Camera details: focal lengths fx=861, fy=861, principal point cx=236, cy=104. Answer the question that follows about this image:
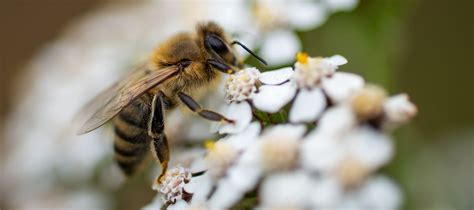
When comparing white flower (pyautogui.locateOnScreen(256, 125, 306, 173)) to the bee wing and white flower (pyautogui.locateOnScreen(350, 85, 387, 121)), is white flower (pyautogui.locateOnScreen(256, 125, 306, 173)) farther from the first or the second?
the bee wing

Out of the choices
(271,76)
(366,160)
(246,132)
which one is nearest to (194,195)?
(246,132)

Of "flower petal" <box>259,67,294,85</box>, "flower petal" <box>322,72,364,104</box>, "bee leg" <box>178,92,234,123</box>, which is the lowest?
"bee leg" <box>178,92,234,123</box>

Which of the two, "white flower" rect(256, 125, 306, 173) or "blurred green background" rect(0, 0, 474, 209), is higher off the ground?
"white flower" rect(256, 125, 306, 173)

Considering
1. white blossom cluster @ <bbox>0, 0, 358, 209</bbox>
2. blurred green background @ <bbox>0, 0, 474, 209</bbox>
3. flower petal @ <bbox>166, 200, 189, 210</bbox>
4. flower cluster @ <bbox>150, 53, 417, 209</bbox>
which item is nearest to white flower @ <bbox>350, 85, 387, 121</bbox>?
flower cluster @ <bbox>150, 53, 417, 209</bbox>

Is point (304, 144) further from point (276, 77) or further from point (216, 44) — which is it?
point (216, 44)

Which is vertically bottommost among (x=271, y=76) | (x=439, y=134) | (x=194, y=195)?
(x=439, y=134)

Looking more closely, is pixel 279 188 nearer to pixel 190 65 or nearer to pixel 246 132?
pixel 246 132

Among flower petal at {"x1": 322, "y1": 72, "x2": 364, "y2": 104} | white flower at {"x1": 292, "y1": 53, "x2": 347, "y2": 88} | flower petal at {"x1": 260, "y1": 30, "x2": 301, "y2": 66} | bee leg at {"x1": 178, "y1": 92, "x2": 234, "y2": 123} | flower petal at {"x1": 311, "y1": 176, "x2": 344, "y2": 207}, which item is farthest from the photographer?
flower petal at {"x1": 260, "y1": 30, "x2": 301, "y2": 66}

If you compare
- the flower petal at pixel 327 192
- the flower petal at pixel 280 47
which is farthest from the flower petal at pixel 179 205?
the flower petal at pixel 280 47
